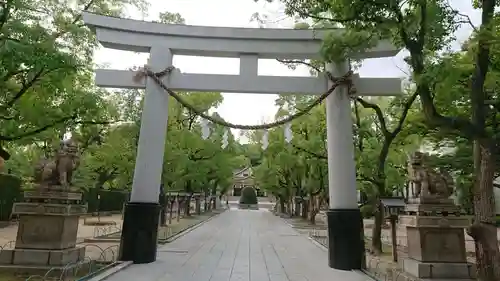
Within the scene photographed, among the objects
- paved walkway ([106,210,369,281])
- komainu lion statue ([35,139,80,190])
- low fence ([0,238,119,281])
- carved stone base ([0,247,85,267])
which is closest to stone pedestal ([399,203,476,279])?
paved walkway ([106,210,369,281])

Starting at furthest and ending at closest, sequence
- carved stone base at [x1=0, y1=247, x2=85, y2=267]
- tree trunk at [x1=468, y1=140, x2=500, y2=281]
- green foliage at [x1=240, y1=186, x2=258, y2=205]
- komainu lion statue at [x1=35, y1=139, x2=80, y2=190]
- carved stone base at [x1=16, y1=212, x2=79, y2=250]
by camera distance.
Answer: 1. green foliage at [x1=240, y1=186, x2=258, y2=205]
2. komainu lion statue at [x1=35, y1=139, x2=80, y2=190]
3. carved stone base at [x1=16, y1=212, x2=79, y2=250]
4. carved stone base at [x1=0, y1=247, x2=85, y2=267]
5. tree trunk at [x1=468, y1=140, x2=500, y2=281]

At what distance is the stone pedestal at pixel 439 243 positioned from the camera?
21.6 feet

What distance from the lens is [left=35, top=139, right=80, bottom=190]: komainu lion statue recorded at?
7477 mm

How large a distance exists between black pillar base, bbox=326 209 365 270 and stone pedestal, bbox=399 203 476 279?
104 centimetres

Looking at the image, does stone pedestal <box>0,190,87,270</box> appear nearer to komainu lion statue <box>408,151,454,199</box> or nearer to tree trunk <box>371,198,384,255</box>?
komainu lion statue <box>408,151,454,199</box>

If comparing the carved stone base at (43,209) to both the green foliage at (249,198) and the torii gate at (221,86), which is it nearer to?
the torii gate at (221,86)

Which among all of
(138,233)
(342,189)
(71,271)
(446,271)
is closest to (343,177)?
(342,189)

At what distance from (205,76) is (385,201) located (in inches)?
232

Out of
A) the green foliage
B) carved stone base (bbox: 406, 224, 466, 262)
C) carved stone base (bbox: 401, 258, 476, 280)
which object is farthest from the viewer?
the green foliage

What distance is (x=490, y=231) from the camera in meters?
5.14

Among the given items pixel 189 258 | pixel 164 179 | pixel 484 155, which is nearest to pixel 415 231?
pixel 484 155

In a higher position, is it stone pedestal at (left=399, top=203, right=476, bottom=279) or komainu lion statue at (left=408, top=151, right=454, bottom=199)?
komainu lion statue at (left=408, top=151, right=454, bottom=199)

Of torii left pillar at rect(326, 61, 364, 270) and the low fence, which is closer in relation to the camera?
the low fence

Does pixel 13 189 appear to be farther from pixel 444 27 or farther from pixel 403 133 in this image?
pixel 444 27
